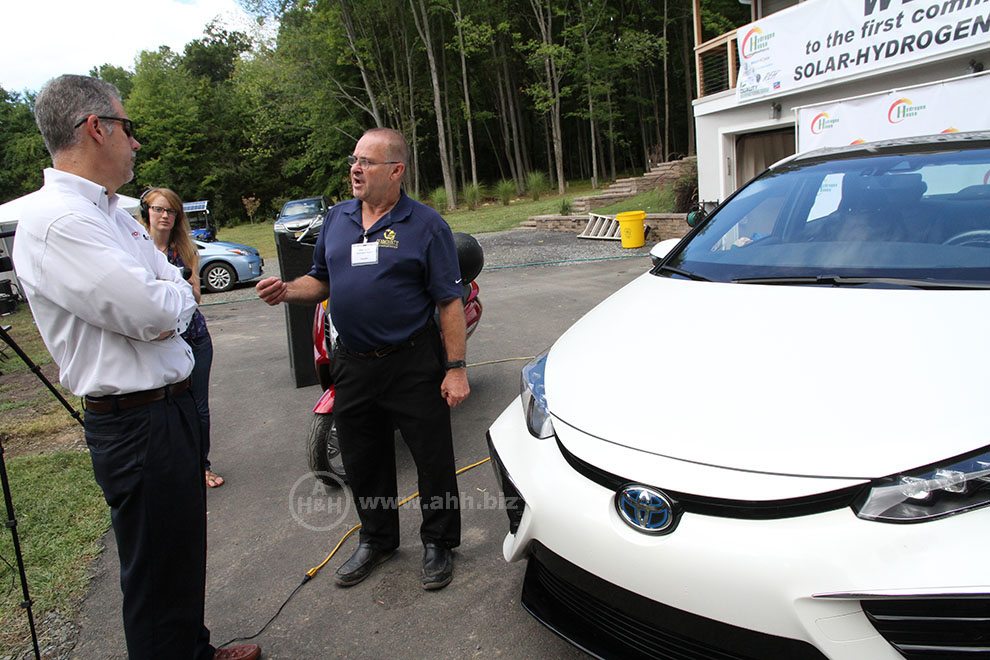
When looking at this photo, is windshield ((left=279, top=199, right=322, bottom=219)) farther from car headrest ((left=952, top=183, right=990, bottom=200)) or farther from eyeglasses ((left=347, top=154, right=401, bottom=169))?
car headrest ((left=952, top=183, right=990, bottom=200))

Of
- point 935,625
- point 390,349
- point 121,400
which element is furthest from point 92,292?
point 935,625

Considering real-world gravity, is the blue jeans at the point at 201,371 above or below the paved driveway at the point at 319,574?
above

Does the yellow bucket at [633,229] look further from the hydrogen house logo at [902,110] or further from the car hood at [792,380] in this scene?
the car hood at [792,380]

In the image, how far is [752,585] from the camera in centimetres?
149

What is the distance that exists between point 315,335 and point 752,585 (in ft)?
9.74

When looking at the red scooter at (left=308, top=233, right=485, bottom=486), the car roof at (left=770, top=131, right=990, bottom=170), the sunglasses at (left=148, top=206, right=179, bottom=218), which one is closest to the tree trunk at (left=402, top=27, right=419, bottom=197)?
the sunglasses at (left=148, top=206, right=179, bottom=218)

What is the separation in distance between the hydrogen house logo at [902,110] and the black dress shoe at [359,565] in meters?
10.7

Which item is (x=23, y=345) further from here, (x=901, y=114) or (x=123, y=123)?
(x=901, y=114)

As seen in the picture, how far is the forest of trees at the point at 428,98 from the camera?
3177 centimetres

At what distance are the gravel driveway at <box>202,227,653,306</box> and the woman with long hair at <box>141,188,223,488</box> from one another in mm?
8337

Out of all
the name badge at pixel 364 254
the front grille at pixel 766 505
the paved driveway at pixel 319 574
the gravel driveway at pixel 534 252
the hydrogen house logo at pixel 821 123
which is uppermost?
the hydrogen house logo at pixel 821 123

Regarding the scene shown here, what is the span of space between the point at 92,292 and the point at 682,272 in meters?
2.25

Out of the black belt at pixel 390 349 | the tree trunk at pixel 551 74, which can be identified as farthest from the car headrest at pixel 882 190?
the tree trunk at pixel 551 74

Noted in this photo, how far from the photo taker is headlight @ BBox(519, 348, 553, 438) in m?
2.12
